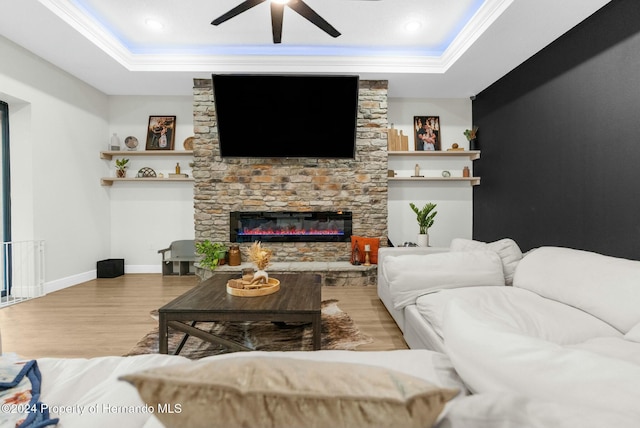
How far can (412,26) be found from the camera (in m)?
3.60

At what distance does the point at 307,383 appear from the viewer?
49 centimetres

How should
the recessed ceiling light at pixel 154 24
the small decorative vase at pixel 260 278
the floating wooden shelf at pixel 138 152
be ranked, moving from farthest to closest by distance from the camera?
the floating wooden shelf at pixel 138 152 → the recessed ceiling light at pixel 154 24 → the small decorative vase at pixel 260 278

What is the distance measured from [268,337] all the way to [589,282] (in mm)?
2084

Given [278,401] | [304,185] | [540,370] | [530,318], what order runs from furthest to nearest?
[304,185] < [530,318] < [540,370] < [278,401]

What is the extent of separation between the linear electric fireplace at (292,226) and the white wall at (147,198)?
1.08m

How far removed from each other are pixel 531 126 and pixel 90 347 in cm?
476

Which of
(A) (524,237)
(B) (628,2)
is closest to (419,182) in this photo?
(A) (524,237)

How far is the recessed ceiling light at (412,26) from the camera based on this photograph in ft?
11.6

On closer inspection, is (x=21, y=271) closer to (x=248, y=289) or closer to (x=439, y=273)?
(x=248, y=289)

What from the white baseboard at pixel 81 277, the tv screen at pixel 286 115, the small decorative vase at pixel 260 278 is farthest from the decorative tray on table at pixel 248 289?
the white baseboard at pixel 81 277

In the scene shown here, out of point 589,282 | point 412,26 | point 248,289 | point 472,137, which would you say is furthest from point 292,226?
point 589,282

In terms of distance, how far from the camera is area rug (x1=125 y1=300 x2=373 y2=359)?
7.52ft

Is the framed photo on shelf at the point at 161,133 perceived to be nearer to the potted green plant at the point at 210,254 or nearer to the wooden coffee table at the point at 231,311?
the potted green plant at the point at 210,254

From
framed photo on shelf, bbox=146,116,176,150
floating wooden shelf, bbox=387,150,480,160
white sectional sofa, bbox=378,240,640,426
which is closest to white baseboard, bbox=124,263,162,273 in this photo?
framed photo on shelf, bbox=146,116,176,150
